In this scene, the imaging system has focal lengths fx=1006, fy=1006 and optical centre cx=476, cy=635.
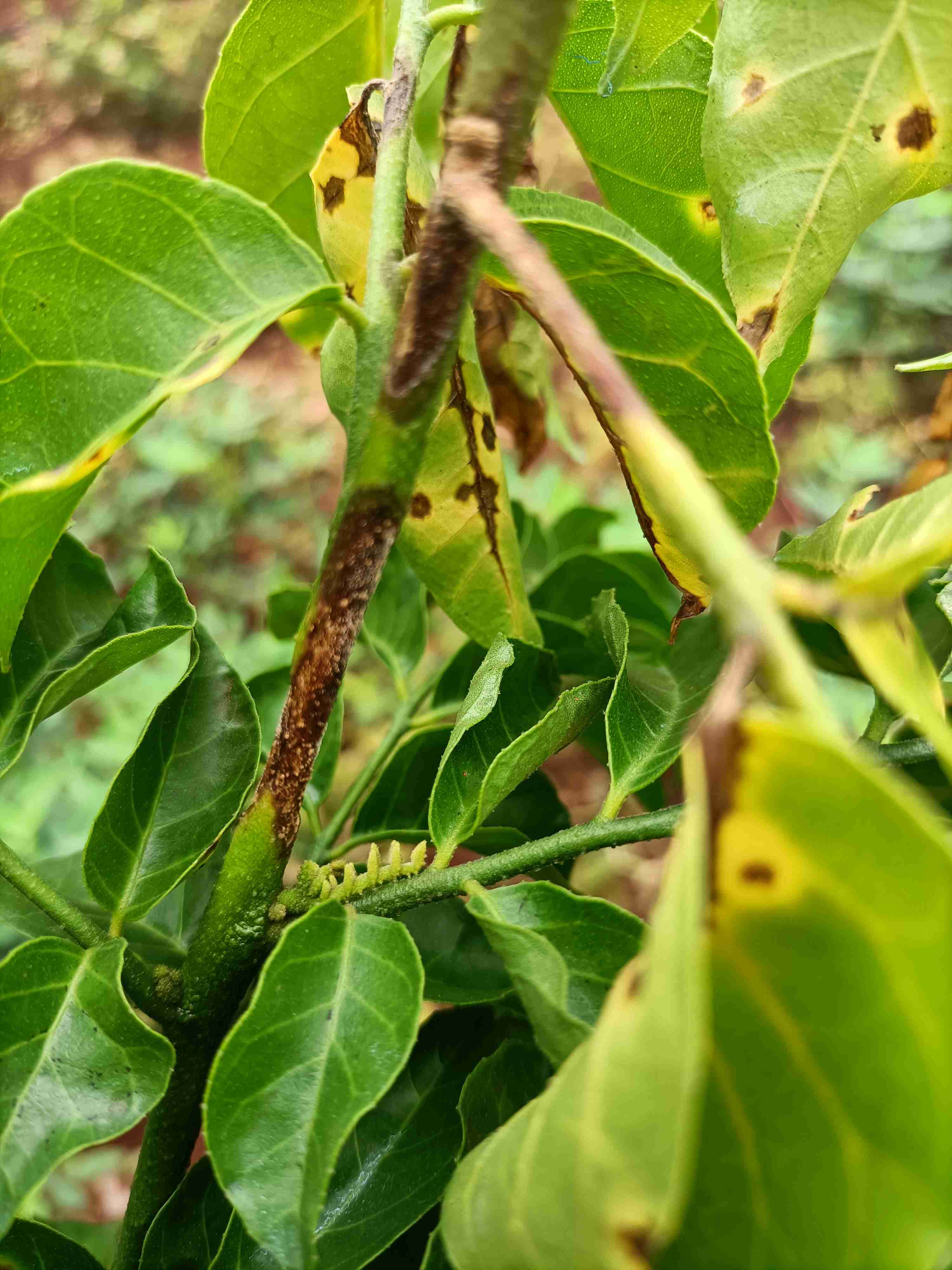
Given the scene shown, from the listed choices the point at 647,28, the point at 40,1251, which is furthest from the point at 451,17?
the point at 40,1251

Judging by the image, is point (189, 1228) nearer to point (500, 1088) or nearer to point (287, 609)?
point (500, 1088)

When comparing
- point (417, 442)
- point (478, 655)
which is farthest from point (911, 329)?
point (417, 442)

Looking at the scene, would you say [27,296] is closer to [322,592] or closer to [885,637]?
[322,592]

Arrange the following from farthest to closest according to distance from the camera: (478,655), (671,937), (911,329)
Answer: (911,329), (478,655), (671,937)

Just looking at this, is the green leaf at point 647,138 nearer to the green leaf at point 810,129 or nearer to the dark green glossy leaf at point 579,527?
the green leaf at point 810,129

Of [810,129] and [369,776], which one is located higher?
[810,129]

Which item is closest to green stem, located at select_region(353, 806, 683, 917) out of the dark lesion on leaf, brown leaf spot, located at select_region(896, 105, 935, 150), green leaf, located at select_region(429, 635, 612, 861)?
green leaf, located at select_region(429, 635, 612, 861)
